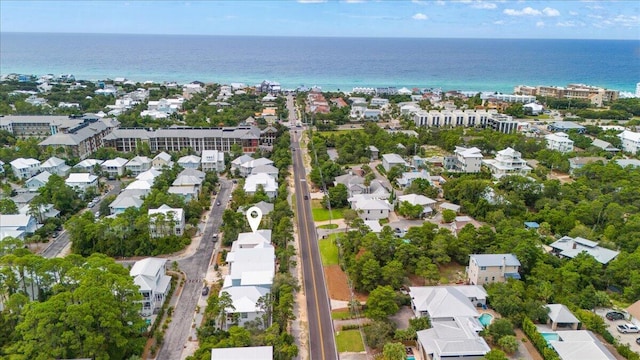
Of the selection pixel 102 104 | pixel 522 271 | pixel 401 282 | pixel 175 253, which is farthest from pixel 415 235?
pixel 102 104

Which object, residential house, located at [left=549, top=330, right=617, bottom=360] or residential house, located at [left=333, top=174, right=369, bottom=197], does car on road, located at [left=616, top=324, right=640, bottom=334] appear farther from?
residential house, located at [left=333, top=174, right=369, bottom=197]

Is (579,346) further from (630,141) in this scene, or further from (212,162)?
(630,141)

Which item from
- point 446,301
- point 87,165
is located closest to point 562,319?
point 446,301

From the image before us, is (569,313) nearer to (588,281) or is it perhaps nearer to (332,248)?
(588,281)

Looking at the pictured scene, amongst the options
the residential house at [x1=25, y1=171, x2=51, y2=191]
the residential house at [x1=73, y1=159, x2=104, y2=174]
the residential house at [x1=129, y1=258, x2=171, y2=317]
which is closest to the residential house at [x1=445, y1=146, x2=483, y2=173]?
the residential house at [x1=129, y1=258, x2=171, y2=317]

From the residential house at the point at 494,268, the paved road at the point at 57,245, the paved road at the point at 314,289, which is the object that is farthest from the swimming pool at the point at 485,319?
the paved road at the point at 57,245

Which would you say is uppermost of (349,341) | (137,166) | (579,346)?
(137,166)
